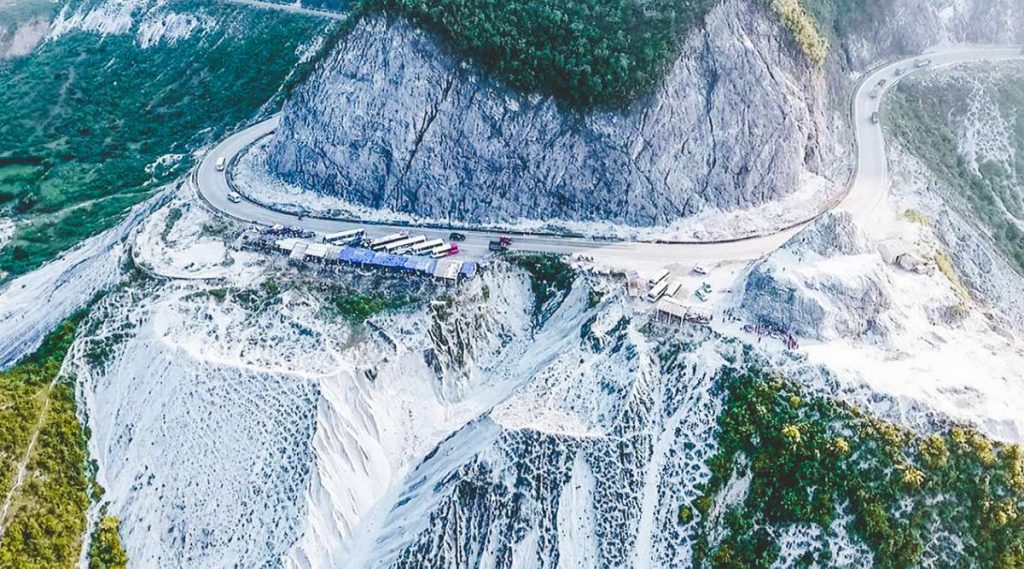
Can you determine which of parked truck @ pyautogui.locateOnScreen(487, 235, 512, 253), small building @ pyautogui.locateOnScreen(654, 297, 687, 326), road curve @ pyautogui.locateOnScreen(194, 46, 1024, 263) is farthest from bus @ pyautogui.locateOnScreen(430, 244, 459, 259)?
small building @ pyautogui.locateOnScreen(654, 297, 687, 326)

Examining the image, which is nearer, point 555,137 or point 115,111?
point 555,137

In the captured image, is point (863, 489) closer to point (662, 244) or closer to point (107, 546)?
point (662, 244)

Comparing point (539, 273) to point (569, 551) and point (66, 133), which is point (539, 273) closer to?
point (569, 551)

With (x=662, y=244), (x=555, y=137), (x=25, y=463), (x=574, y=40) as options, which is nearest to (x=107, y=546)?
(x=25, y=463)

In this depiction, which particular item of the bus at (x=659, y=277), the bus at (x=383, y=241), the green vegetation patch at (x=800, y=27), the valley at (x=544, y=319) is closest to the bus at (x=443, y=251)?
the valley at (x=544, y=319)

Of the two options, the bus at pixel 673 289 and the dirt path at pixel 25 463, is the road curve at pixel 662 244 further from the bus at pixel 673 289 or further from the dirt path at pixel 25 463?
the dirt path at pixel 25 463
